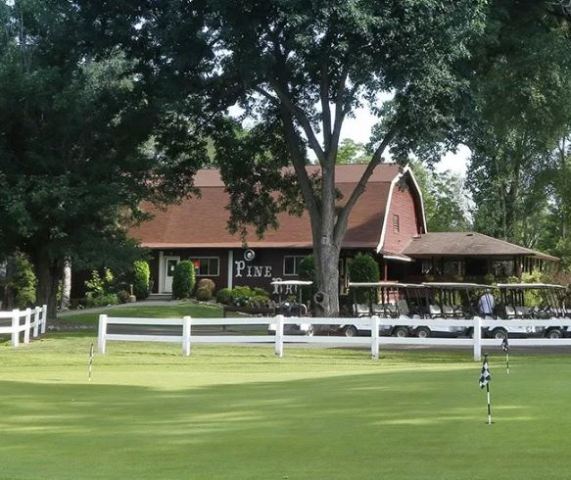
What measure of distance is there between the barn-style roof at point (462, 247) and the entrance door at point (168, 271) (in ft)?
44.5

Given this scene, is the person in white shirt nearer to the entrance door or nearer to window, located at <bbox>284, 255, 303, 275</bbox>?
window, located at <bbox>284, 255, 303, 275</bbox>

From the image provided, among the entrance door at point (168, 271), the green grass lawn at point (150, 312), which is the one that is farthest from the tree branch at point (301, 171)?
the entrance door at point (168, 271)

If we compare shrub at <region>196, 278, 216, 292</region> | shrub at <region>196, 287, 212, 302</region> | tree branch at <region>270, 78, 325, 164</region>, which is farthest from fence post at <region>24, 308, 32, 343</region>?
shrub at <region>196, 278, 216, 292</region>

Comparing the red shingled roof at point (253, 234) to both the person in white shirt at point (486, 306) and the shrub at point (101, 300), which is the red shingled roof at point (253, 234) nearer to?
the shrub at point (101, 300)

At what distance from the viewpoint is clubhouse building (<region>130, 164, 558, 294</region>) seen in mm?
51281

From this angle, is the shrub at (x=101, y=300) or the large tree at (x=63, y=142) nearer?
the large tree at (x=63, y=142)

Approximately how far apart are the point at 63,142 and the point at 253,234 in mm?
20899

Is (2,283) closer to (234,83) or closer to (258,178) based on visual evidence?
(258,178)

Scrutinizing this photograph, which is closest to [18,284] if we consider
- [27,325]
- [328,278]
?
[328,278]

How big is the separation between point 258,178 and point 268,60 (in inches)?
382

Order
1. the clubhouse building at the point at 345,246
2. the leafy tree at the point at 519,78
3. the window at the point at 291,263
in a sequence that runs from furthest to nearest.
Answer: the window at the point at 291,263 → the clubhouse building at the point at 345,246 → the leafy tree at the point at 519,78

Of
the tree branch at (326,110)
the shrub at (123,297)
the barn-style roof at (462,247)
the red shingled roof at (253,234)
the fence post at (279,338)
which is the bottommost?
the fence post at (279,338)

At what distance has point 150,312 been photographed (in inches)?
1748

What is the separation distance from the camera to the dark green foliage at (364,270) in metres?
46.8
